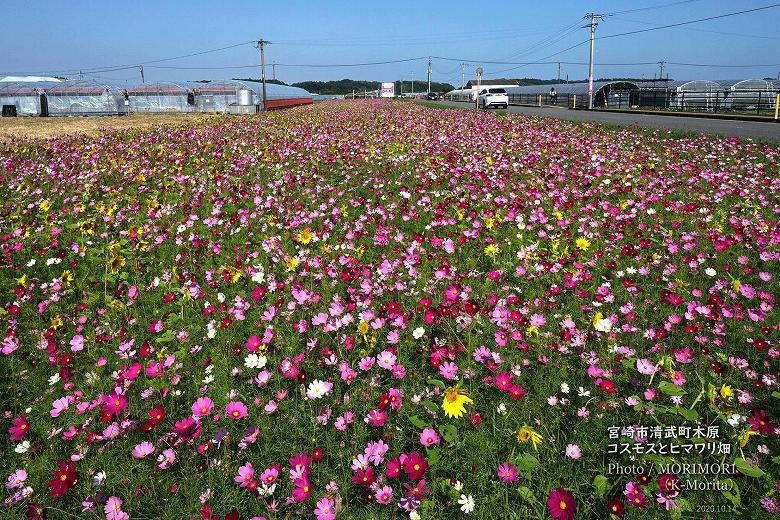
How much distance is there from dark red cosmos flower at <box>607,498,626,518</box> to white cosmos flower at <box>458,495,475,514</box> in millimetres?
498

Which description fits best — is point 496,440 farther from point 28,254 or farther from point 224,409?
point 28,254

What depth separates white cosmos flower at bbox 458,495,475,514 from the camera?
1.71m

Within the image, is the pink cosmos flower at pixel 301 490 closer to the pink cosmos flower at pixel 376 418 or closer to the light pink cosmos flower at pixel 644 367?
the pink cosmos flower at pixel 376 418

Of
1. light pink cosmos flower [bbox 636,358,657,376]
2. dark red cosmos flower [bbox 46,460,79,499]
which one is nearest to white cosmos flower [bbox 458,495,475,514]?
light pink cosmos flower [bbox 636,358,657,376]

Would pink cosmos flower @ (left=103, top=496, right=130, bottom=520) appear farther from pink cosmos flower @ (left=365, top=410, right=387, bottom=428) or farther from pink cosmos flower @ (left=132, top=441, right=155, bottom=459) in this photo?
pink cosmos flower @ (left=365, top=410, right=387, bottom=428)

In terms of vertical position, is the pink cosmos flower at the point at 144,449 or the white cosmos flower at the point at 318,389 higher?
the white cosmos flower at the point at 318,389

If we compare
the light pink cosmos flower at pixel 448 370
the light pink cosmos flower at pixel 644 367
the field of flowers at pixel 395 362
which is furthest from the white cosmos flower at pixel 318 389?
the light pink cosmos flower at pixel 644 367

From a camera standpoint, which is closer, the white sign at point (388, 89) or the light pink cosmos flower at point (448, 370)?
the light pink cosmos flower at point (448, 370)

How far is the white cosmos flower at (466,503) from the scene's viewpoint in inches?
67.2

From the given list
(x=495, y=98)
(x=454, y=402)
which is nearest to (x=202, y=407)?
(x=454, y=402)

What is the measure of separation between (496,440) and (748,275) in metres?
2.88

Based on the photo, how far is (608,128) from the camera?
1559 centimetres

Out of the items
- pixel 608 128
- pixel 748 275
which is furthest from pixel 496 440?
pixel 608 128

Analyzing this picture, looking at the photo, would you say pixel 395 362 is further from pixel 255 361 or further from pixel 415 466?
pixel 415 466
